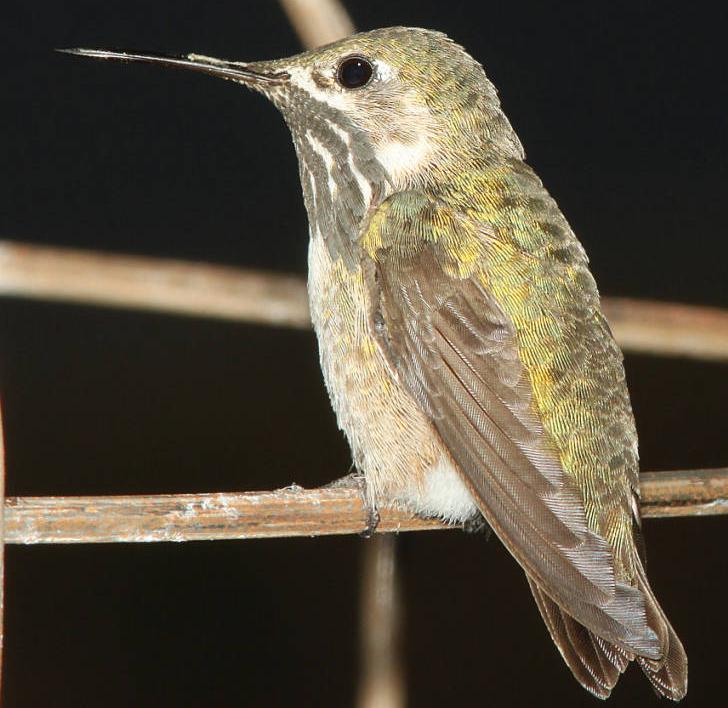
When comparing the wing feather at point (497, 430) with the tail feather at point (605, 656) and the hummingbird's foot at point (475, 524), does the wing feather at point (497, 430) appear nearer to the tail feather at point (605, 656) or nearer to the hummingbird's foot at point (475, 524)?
the tail feather at point (605, 656)

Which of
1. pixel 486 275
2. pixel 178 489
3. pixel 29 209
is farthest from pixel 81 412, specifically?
pixel 486 275

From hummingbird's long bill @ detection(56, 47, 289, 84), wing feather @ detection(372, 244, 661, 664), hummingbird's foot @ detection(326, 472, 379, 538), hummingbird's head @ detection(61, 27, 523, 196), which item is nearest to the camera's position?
wing feather @ detection(372, 244, 661, 664)

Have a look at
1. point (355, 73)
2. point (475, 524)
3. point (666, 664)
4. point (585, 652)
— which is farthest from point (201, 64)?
point (666, 664)

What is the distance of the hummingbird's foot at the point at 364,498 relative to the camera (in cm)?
232

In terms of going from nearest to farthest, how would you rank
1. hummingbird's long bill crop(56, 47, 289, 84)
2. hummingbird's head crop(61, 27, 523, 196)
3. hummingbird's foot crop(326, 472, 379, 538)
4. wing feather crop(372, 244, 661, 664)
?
wing feather crop(372, 244, 661, 664) < hummingbird's long bill crop(56, 47, 289, 84) < hummingbird's foot crop(326, 472, 379, 538) < hummingbird's head crop(61, 27, 523, 196)

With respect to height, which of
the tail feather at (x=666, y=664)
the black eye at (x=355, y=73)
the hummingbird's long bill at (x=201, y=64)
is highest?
the black eye at (x=355, y=73)

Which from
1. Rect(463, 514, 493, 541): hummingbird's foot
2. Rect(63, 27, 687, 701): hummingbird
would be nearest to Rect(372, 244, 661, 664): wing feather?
Rect(63, 27, 687, 701): hummingbird

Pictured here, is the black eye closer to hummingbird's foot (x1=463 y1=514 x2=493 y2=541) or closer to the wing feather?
the wing feather

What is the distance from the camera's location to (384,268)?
92.6 inches

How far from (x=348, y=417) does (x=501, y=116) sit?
2.70 ft

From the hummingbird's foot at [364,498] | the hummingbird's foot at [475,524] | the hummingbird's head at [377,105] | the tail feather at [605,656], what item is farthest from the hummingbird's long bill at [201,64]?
the tail feather at [605,656]

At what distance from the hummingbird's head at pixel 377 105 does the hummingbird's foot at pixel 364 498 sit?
0.65 m

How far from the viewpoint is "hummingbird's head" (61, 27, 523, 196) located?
248 centimetres

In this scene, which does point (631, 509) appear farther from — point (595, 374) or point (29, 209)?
point (29, 209)
